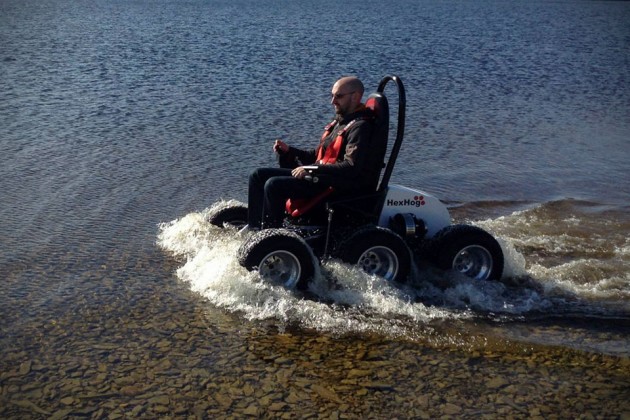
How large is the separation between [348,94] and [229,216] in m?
2.28

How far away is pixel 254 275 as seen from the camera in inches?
282

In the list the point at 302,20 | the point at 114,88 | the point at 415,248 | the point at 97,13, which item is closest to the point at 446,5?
the point at 302,20

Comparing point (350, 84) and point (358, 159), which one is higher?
point (350, 84)

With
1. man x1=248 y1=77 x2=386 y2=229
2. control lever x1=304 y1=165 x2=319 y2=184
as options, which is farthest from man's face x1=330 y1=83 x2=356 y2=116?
control lever x1=304 y1=165 x2=319 y2=184

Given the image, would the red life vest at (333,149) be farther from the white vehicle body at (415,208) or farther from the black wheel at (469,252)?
the black wheel at (469,252)

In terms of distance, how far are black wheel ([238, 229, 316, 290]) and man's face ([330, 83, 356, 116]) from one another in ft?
4.67

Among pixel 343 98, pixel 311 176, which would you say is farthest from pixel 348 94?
pixel 311 176

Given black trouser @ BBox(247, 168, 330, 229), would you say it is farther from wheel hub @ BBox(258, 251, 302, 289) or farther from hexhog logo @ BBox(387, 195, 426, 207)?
hexhog logo @ BBox(387, 195, 426, 207)

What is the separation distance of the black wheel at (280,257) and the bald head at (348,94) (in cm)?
145

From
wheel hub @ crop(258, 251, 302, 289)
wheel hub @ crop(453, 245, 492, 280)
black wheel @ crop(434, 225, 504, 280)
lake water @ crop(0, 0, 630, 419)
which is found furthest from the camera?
wheel hub @ crop(453, 245, 492, 280)

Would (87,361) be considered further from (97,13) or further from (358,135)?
(97,13)

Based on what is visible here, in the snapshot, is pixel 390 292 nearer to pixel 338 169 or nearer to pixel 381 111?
pixel 338 169

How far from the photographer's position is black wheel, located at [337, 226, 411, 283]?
744cm

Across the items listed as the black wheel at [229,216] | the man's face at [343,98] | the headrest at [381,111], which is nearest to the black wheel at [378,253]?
the headrest at [381,111]
